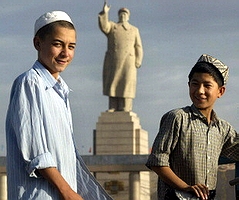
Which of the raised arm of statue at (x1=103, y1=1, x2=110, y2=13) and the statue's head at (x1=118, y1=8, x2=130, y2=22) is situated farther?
the raised arm of statue at (x1=103, y1=1, x2=110, y2=13)

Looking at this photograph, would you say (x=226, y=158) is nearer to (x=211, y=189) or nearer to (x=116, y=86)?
(x=211, y=189)

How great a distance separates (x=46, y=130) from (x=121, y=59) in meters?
20.4

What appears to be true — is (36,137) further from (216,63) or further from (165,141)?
(216,63)

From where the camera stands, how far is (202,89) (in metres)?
3.11

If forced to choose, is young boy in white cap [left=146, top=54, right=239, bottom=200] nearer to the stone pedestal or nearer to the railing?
the railing

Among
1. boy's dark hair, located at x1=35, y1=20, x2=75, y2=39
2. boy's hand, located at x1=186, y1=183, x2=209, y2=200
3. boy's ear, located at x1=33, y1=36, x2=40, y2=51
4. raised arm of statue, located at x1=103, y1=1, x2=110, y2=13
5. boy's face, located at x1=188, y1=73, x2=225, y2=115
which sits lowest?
boy's hand, located at x1=186, y1=183, x2=209, y2=200

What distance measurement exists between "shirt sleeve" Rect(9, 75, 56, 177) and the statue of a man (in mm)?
19891

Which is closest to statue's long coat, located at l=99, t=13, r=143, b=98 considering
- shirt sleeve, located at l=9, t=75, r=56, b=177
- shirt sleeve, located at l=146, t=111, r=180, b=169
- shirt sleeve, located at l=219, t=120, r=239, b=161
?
shirt sleeve, located at l=219, t=120, r=239, b=161

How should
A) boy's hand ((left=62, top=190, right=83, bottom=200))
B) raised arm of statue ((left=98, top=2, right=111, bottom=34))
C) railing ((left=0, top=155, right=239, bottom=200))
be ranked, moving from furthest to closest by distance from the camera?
raised arm of statue ((left=98, top=2, right=111, bottom=34)) → railing ((left=0, top=155, right=239, bottom=200)) → boy's hand ((left=62, top=190, right=83, bottom=200))

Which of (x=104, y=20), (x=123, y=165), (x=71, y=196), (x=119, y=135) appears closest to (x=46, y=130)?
(x=71, y=196)

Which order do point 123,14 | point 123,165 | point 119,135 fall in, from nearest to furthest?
point 123,165 < point 123,14 < point 119,135

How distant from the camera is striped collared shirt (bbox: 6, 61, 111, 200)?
247 cm

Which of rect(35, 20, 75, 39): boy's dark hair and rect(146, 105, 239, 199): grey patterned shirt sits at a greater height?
rect(35, 20, 75, 39): boy's dark hair

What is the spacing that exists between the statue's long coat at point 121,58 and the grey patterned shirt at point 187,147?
1929 centimetres
